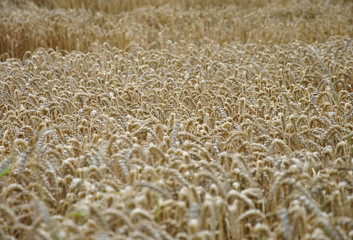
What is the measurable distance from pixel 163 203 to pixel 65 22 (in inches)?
188

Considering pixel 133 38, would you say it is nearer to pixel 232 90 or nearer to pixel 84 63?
pixel 84 63

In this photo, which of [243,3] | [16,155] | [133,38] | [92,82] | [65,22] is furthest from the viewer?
[243,3]

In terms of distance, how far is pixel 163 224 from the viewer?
4.79 ft

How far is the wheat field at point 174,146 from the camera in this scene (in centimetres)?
139

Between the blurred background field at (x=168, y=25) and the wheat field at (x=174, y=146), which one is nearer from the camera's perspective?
the wheat field at (x=174, y=146)

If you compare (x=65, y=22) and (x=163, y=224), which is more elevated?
(x=65, y=22)

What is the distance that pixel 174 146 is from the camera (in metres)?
1.94

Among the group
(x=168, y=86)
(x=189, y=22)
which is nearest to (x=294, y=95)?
(x=168, y=86)

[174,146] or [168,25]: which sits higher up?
[168,25]

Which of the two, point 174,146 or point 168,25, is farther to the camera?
point 168,25

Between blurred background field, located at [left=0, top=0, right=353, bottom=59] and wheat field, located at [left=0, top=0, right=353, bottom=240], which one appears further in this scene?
blurred background field, located at [left=0, top=0, right=353, bottom=59]

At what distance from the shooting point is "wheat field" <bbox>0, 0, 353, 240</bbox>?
139 cm

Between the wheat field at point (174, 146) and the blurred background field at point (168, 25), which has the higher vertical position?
the blurred background field at point (168, 25)

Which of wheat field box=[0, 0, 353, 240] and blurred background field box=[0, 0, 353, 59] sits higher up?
blurred background field box=[0, 0, 353, 59]
